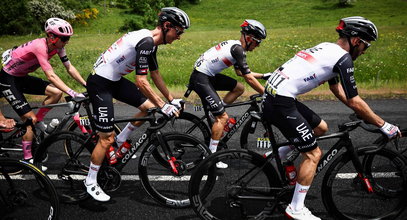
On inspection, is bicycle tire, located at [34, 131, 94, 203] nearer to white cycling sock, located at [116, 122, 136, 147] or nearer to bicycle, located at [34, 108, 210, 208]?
bicycle, located at [34, 108, 210, 208]

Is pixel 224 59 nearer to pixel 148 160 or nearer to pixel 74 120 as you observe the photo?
pixel 148 160

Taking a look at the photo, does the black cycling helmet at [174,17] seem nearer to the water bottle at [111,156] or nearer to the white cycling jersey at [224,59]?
the white cycling jersey at [224,59]

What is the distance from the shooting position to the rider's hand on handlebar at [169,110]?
13.6 feet

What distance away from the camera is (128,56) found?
4457mm

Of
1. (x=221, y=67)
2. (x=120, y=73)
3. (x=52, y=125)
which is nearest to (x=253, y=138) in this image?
(x=221, y=67)

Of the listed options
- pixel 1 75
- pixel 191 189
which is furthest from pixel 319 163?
pixel 1 75

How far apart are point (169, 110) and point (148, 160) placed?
80 cm

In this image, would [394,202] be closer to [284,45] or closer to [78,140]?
[78,140]

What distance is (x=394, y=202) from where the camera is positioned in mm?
4094

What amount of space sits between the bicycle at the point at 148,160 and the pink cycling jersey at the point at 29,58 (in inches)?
56.2

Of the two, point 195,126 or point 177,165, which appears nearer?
point 177,165

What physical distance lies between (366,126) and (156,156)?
2.76 metres

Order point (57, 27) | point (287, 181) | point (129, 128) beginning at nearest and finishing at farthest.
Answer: point (287, 181)
point (129, 128)
point (57, 27)

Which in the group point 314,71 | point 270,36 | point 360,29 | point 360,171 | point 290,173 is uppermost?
point 360,29
